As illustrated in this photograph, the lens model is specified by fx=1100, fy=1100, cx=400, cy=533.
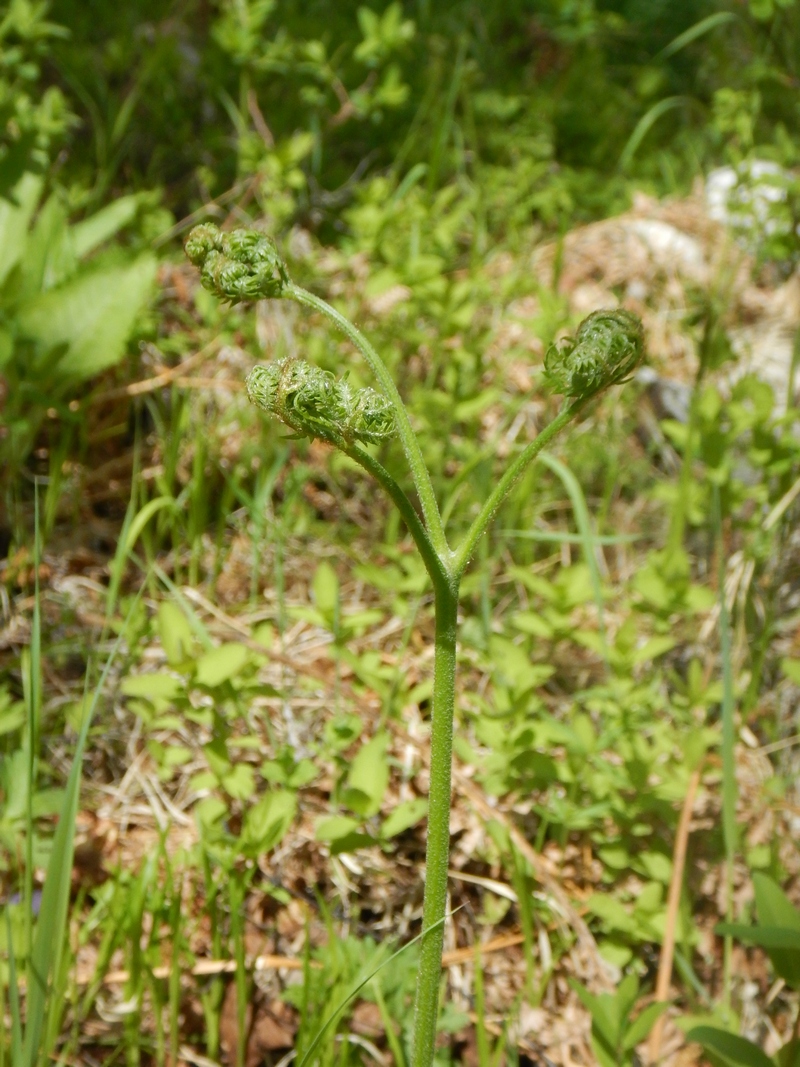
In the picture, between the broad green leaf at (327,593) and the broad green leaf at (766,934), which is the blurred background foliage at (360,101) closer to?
the broad green leaf at (327,593)

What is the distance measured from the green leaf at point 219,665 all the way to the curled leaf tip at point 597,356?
895 mm

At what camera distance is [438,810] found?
1188 mm

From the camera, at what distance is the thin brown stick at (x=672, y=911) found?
1.71 meters

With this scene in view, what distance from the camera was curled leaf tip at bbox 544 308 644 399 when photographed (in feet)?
3.70

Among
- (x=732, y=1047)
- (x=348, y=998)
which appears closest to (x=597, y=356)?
(x=348, y=998)

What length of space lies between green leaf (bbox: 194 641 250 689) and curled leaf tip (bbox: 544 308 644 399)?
35.3 inches

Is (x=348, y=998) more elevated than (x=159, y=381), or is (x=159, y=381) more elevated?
(x=159, y=381)

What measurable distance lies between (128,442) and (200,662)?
1278 mm

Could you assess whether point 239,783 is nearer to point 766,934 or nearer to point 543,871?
point 543,871

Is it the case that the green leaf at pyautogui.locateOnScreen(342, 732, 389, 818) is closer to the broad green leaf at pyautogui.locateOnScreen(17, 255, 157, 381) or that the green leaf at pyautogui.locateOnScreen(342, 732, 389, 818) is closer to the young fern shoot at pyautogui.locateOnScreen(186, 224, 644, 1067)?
the young fern shoot at pyautogui.locateOnScreen(186, 224, 644, 1067)

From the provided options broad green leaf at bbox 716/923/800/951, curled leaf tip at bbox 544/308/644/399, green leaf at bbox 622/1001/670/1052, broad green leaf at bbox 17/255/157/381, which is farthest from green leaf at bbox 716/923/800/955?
broad green leaf at bbox 17/255/157/381

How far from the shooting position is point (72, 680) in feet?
7.80

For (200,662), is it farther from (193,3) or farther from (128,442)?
(193,3)

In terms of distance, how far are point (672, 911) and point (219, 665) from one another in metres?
0.86
